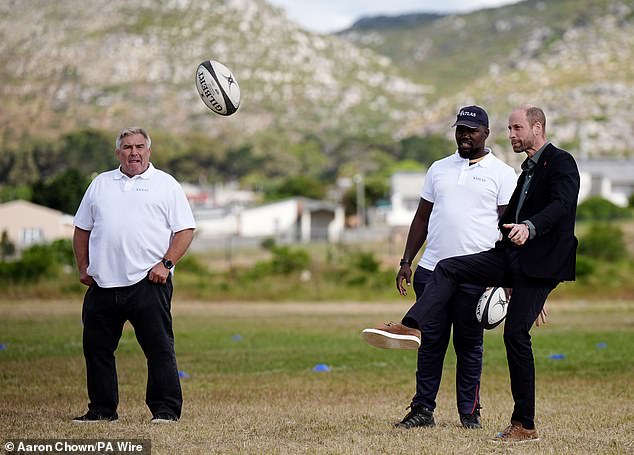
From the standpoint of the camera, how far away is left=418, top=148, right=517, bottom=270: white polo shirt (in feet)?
29.8

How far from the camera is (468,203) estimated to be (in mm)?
9086

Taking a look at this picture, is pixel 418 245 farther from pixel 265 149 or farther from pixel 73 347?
pixel 265 149

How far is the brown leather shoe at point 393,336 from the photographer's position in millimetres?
8492

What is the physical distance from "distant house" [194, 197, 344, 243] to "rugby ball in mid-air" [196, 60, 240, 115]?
224 feet

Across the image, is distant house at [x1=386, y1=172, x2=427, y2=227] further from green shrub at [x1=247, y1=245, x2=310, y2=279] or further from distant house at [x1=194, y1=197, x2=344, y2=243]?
green shrub at [x1=247, y1=245, x2=310, y2=279]

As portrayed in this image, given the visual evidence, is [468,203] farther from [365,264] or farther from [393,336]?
[365,264]

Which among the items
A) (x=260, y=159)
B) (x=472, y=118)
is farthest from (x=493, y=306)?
(x=260, y=159)

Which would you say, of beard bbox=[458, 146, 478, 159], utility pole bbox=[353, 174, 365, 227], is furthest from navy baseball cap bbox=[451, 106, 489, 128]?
utility pole bbox=[353, 174, 365, 227]

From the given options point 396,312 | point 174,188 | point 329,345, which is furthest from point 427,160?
point 174,188

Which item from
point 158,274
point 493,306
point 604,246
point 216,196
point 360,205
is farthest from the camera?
point 216,196

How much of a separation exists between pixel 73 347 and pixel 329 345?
13.5 feet

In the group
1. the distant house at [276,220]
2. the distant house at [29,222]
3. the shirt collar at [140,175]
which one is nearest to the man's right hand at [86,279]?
the shirt collar at [140,175]

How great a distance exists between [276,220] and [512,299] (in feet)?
258

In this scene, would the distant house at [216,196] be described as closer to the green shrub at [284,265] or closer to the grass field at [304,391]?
the green shrub at [284,265]
